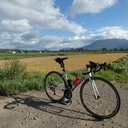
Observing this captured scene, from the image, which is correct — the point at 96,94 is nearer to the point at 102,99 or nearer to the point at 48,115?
the point at 102,99

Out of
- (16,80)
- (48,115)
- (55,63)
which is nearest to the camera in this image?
(48,115)

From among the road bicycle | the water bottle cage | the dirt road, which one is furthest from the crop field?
the road bicycle

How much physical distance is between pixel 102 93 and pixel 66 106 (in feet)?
3.58

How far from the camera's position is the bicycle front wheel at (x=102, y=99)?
97.0 inches

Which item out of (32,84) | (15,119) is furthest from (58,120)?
(32,84)

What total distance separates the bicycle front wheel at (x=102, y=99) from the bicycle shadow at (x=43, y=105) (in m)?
0.23

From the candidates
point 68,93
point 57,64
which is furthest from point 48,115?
point 57,64

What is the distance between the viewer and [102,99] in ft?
9.86

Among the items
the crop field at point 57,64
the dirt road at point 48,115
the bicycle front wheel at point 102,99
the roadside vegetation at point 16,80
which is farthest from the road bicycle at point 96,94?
the crop field at point 57,64

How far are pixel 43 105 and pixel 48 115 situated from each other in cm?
56

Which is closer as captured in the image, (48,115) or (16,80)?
(48,115)

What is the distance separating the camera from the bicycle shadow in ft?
8.89

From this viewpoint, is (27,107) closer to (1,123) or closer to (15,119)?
(15,119)

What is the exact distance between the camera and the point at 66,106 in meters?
3.05
